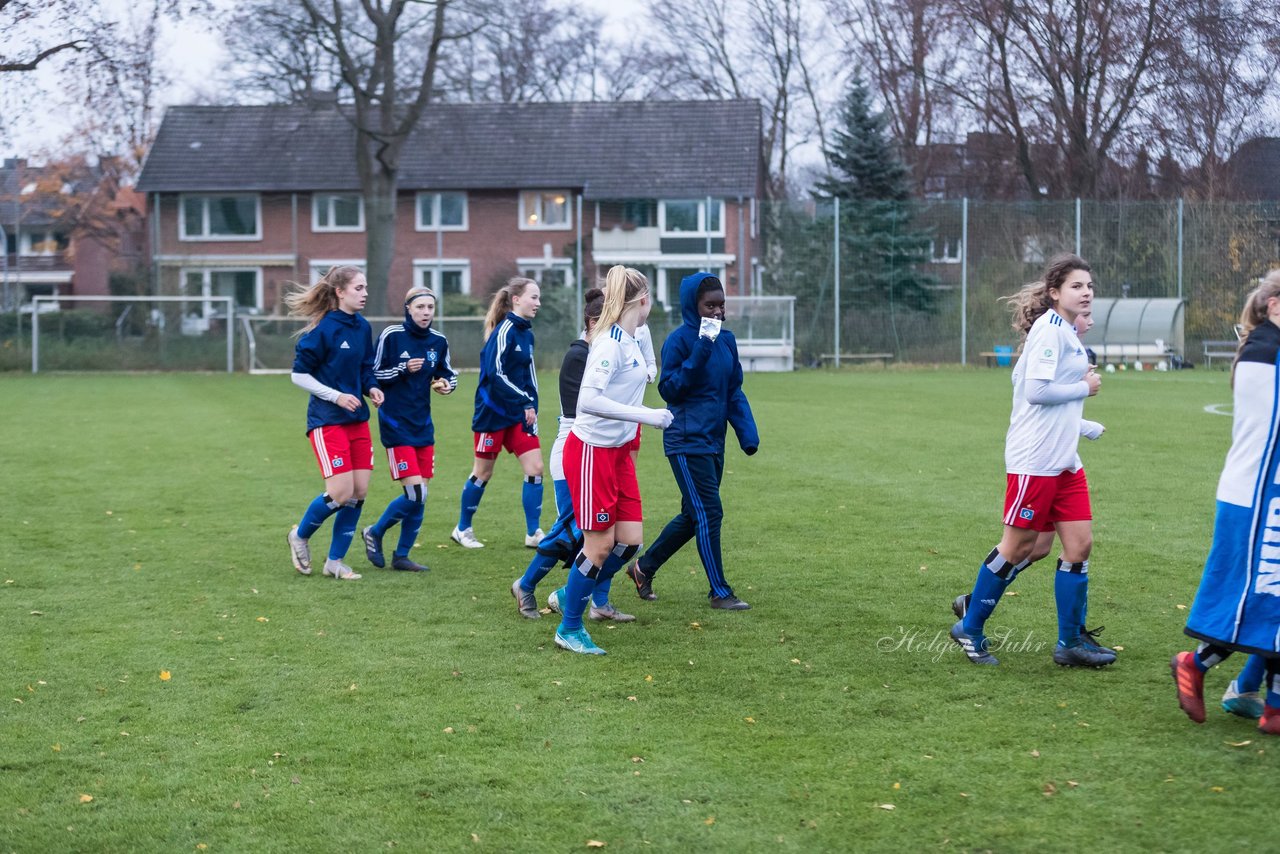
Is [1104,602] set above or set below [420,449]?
below

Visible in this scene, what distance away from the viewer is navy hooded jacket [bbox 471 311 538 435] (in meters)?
8.94

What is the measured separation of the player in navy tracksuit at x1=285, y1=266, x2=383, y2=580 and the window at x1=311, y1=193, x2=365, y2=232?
41.7 m

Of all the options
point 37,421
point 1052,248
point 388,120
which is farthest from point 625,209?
point 37,421

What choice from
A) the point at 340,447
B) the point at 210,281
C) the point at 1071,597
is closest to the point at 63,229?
the point at 210,281

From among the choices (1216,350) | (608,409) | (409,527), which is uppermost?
(608,409)

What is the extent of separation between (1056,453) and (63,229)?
214 ft

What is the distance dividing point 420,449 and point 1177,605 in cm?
472

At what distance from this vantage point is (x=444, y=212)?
4884 cm

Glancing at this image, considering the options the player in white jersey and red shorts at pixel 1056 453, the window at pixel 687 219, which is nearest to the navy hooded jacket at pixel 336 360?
the player in white jersey and red shorts at pixel 1056 453

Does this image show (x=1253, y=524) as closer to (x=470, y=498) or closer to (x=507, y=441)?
(x=507, y=441)

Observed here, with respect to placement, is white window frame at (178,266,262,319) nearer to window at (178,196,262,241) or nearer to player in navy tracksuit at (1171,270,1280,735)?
window at (178,196,262,241)

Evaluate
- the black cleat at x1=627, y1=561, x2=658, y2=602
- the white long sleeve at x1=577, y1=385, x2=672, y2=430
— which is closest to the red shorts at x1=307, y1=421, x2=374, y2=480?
the black cleat at x1=627, y1=561, x2=658, y2=602

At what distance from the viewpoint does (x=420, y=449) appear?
8961 mm

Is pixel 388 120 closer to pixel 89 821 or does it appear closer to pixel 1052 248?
pixel 1052 248
